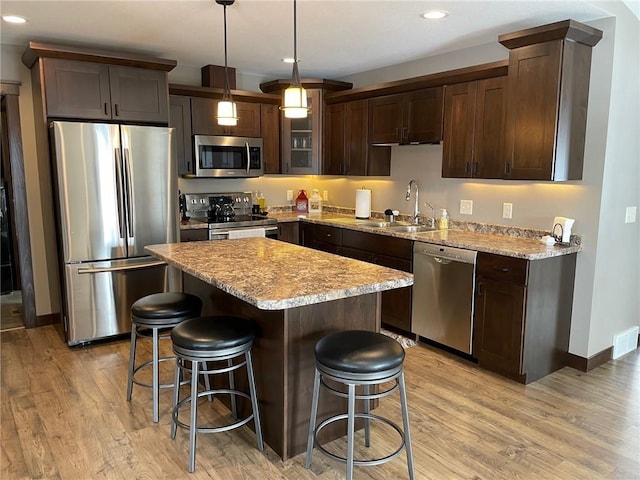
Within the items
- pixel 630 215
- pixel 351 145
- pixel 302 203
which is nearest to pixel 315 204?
pixel 302 203

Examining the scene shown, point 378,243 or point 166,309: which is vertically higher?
point 378,243

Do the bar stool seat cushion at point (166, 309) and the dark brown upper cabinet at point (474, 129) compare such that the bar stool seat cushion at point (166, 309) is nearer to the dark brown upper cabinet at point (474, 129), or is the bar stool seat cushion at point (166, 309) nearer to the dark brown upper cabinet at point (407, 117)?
the dark brown upper cabinet at point (474, 129)

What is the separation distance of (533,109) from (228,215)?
3.04 m

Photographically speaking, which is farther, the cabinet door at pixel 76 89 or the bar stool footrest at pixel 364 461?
the cabinet door at pixel 76 89

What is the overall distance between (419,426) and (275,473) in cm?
89

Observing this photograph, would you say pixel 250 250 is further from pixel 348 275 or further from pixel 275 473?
pixel 275 473

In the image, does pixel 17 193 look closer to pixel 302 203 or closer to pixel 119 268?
pixel 119 268

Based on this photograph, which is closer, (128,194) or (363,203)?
(128,194)

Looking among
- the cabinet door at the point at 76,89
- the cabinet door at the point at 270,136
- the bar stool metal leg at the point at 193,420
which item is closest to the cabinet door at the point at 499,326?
the bar stool metal leg at the point at 193,420

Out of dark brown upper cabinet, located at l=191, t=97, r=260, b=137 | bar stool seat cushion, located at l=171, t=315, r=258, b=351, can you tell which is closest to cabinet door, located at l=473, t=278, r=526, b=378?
bar stool seat cushion, located at l=171, t=315, r=258, b=351

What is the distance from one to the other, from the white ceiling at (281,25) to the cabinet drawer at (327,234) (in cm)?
162

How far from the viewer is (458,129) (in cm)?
387

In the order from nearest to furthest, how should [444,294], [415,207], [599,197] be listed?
1. [599,197]
2. [444,294]
3. [415,207]

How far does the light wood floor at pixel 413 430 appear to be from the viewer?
2.31m
